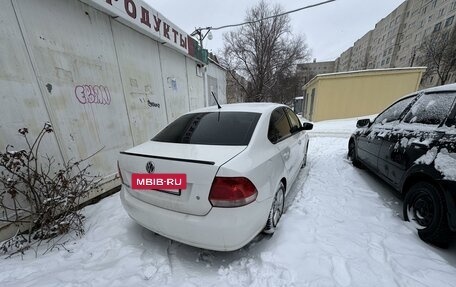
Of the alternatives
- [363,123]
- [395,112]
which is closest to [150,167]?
[395,112]

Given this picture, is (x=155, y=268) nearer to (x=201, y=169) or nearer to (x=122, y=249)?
(x=122, y=249)

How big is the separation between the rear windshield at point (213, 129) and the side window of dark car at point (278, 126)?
0.80 feet

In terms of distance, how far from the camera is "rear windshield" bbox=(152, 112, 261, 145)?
2.07 metres

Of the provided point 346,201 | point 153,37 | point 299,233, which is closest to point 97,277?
point 299,233

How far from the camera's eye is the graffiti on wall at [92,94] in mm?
3142

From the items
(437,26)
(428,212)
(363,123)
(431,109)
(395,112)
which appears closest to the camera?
(428,212)

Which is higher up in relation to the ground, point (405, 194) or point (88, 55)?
point (88, 55)

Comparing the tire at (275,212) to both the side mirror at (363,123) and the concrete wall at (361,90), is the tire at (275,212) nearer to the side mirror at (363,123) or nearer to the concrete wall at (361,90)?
the side mirror at (363,123)

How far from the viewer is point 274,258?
191 centimetres

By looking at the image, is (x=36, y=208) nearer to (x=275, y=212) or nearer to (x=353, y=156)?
(x=275, y=212)

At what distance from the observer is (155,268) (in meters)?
1.85

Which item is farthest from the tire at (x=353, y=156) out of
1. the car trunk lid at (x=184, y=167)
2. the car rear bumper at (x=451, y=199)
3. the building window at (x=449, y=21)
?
the building window at (x=449, y=21)

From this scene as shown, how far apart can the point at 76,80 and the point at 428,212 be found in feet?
16.6

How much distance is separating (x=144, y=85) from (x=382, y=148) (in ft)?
16.1
